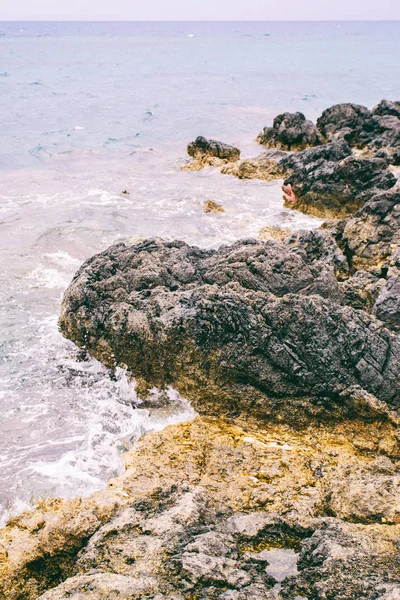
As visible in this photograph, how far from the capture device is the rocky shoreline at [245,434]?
4.72 metres

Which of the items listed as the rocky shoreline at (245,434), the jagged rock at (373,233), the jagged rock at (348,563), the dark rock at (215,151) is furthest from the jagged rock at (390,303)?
the dark rock at (215,151)

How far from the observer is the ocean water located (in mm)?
7953

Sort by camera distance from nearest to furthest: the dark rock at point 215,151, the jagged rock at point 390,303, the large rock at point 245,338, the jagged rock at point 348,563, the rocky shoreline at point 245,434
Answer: the jagged rock at point 348,563 < the rocky shoreline at point 245,434 < the large rock at point 245,338 < the jagged rock at point 390,303 < the dark rock at point 215,151

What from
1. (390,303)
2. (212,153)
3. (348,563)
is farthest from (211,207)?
(348,563)

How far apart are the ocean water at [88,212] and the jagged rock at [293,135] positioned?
4.81ft

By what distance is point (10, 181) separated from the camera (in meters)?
21.3

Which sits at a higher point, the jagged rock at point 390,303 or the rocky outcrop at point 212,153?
the rocky outcrop at point 212,153

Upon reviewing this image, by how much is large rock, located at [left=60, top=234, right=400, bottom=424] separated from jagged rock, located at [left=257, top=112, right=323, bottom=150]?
56.3 feet

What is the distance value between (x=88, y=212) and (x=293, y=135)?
1202 cm

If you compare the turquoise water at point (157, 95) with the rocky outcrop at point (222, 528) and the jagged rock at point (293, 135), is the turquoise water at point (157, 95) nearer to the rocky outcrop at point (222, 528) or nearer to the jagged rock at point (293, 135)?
the jagged rock at point (293, 135)

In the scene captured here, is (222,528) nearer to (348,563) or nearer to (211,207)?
(348,563)

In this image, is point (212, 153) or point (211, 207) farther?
point (212, 153)

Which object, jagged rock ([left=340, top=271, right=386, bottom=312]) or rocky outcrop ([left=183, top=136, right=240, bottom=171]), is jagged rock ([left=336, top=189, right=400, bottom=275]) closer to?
jagged rock ([left=340, top=271, right=386, bottom=312])

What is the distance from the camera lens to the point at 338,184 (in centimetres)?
1708
